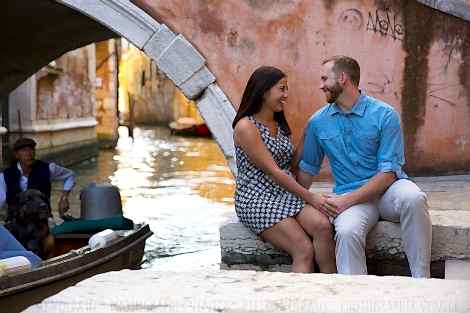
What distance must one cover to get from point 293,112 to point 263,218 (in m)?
2.09

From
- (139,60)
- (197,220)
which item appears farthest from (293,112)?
(139,60)

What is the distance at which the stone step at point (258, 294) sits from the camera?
65.9 inches

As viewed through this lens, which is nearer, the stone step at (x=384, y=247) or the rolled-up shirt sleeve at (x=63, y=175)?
the stone step at (x=384, y=247)

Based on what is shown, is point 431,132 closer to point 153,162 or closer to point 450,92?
point 450,92

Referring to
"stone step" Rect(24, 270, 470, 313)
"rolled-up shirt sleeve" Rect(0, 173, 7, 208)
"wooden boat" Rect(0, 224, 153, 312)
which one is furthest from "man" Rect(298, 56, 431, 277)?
"rolled-up shirt sleeve" Rect(0, 173, 7, 208)

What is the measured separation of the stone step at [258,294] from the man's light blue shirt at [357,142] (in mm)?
1198

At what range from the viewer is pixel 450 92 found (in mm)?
4914

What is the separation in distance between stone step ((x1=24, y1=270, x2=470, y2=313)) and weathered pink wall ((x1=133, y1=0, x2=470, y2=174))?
3.12m

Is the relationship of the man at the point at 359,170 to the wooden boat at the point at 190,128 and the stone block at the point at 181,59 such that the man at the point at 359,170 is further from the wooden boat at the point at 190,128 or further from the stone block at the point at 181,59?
the wooden boat at the point at 190,128

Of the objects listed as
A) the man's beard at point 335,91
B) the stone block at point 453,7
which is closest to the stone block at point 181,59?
the stone block at point 453,7

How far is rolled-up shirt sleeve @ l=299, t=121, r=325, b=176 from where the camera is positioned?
3.21 meters

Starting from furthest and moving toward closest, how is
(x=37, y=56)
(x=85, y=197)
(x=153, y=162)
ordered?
(x=153, y=162), (x=37, y=56), (x=85, y=197)

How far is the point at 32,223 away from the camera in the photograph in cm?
461

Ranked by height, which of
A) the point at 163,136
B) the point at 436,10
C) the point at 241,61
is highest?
the point at 436,10
